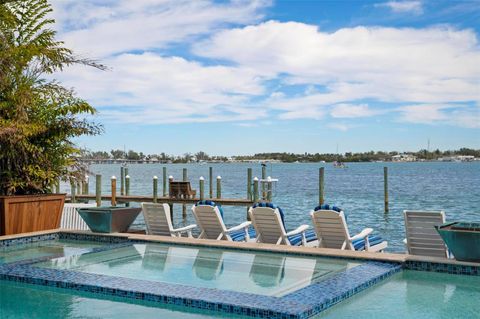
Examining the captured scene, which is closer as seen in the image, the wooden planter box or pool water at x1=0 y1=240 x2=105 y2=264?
pool water at x1=0 y1=240 x2=105 y2=264

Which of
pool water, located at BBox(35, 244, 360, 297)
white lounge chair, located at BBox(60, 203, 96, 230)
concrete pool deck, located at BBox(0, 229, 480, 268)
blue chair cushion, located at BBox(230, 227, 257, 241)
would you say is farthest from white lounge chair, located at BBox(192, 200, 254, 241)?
white lounge chair, located at BBox(60, 203, 96, 230)

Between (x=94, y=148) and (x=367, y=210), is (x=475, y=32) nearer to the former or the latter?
(x=367, y=210)

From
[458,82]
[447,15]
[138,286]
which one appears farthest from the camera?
[458,82]

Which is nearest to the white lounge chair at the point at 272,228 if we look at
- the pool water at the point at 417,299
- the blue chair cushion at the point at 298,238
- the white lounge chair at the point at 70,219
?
the blue chair cushion at the point at 298,238

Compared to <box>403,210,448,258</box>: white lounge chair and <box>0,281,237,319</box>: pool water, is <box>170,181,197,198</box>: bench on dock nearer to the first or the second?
<box>403,210,448,258</box>: white lounge chair

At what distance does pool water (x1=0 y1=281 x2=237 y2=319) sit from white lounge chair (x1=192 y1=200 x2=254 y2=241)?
381 centimetres

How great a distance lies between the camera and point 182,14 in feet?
52.5

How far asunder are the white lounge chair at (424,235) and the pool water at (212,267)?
110cm

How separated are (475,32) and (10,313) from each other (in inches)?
1126

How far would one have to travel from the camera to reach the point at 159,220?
11500 millimetres

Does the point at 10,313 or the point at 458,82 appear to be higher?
the point at 458,82

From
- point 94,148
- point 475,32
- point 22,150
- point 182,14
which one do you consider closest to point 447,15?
point 475,32

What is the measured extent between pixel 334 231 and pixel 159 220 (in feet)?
11.2

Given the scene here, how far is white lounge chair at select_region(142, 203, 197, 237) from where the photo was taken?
11281 millimetres
